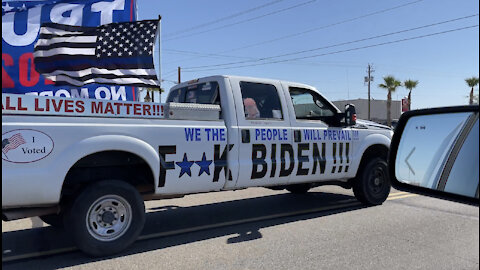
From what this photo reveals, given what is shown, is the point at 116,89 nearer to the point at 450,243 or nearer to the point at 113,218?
the point at 113,218

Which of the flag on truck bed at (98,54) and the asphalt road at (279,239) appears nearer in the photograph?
the asphalt road at (279,239)

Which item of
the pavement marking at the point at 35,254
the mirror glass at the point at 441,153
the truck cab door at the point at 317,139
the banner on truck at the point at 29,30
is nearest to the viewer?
the mirror glass at the point at 441,153

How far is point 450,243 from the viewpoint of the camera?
4.56 meters

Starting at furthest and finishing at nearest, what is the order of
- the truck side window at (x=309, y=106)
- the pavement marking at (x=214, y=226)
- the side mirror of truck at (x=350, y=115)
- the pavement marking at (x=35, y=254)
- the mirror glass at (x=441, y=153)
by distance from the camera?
the side mirror of truck at (x=350, y=115), the truck side window at (x=309, y=106), the pavement marking at (x=214, y=226), the pavement marking at (x=35, y=254), the mirror glass at (x=441, y=153)

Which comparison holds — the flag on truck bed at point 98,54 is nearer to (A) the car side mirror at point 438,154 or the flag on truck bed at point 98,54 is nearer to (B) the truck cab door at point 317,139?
(B) the truck cab door at point 317,139

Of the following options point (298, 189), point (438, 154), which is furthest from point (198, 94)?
point (438, 154)

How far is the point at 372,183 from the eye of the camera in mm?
6789

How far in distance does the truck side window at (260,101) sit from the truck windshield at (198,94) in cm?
42

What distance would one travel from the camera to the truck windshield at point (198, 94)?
18.2 feet

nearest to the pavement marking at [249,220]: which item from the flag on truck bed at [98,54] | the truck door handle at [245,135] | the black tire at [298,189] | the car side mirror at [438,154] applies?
the black tire at [298,189]

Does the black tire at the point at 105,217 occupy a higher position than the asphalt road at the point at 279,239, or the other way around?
the black tire at the point at 105,217

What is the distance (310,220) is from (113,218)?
9.68 feet

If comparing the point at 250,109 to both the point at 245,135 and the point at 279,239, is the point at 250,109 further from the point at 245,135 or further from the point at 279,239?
the point at 279,239

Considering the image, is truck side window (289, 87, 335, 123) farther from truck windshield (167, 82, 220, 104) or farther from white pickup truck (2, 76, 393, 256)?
truck windshield (167, 82, 220, 104)
